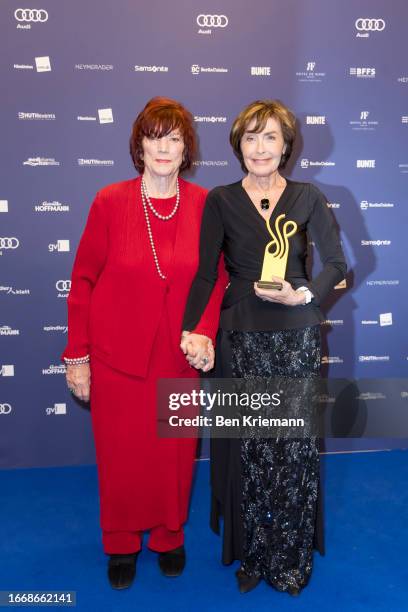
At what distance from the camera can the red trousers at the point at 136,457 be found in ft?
7.24

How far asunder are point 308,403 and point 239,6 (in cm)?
227

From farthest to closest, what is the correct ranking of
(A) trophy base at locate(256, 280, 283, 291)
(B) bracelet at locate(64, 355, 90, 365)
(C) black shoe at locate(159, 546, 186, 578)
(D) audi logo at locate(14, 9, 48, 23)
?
(D) audi logo at locate(14, 9, 48, 23) < (C) black shoe at locate(159, 546, 186, 578) < (B) bracelet at locate(64, 355, 90, 365) < (A) trophy base at locate(256, 280, 283, 291)

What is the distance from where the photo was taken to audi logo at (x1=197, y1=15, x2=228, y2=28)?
3162 millimetres

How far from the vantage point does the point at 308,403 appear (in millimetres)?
2131

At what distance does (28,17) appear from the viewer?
3053 millimetres

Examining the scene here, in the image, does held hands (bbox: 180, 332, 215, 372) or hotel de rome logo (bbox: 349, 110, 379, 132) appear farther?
hotel de rome logo (bbox: 349, 110, 379, 132)

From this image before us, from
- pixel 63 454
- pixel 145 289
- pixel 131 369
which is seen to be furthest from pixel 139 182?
pixel 63 454

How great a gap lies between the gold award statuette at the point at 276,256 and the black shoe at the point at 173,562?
1264 mm

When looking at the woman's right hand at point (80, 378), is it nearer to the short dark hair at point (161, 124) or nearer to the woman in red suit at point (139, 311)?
the woman in red suit at point (139, 311)

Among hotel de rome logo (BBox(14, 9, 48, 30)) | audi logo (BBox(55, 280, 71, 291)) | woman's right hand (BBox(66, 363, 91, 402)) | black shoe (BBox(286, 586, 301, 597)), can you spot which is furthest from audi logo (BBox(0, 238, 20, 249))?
black shoe (BBox(286, 586, 301, 597))

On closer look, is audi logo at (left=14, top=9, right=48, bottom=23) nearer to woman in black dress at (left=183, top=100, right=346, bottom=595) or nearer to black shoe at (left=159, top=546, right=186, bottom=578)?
woman in black dress at (left=183, top=100, right=346, bottom=595)

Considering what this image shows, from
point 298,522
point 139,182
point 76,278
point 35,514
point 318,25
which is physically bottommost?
point 35,514

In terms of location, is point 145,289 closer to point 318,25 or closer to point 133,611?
point 133,611

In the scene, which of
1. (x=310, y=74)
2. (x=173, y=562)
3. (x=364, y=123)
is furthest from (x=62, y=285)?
(x=364, y=123)
